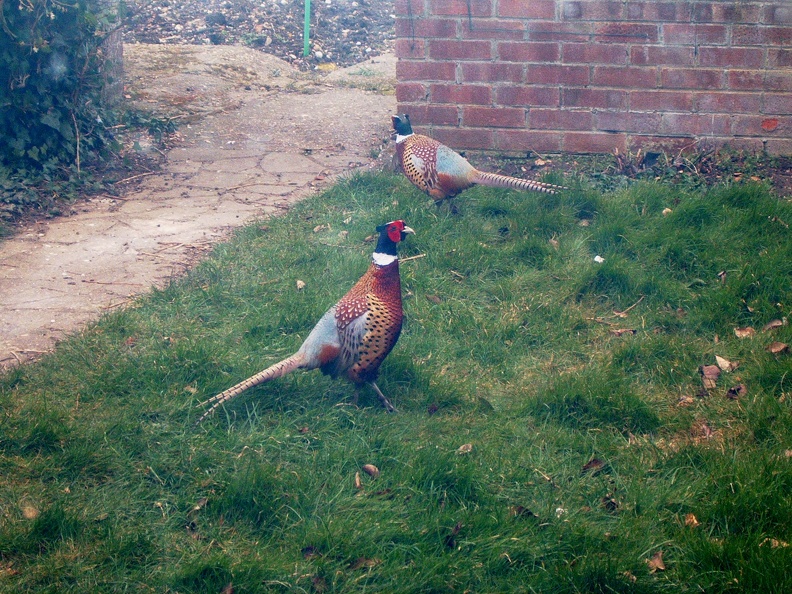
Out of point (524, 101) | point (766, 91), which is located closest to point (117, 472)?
point (524, 101)

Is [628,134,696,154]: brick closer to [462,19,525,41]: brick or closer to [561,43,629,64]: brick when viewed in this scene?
[561,43,629,64]: brick

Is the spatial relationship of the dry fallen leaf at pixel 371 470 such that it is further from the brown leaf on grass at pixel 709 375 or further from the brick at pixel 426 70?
the brick at pixel 426 70

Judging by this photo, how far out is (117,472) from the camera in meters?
2.92

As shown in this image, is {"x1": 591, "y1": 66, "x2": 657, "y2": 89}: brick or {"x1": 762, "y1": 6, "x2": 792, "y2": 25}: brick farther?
{"x1": 591, "y1": 66, "x2": 657, "y2": 89}: brick

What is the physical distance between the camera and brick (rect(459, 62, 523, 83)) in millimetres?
6109

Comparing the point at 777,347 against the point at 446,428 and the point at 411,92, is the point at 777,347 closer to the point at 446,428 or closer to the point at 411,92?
the point at 446,428

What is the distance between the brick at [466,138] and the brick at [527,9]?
92 centimetres

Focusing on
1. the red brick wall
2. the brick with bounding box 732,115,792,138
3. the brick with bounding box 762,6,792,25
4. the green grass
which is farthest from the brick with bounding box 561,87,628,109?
the green grass

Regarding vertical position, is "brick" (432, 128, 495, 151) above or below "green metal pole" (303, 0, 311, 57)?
below

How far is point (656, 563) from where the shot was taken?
249 centimetres

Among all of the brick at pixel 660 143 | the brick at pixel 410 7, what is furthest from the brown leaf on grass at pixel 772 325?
the brick at pixel 410 7

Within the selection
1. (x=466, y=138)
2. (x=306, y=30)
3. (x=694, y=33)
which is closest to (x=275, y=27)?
(x=306, y=30)

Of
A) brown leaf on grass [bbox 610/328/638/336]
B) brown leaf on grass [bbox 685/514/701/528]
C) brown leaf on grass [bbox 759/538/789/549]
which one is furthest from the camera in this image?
brown leaf on grass [bbox 610/328/638/336]

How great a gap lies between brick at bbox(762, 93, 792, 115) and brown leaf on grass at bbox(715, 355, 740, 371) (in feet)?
10.5
